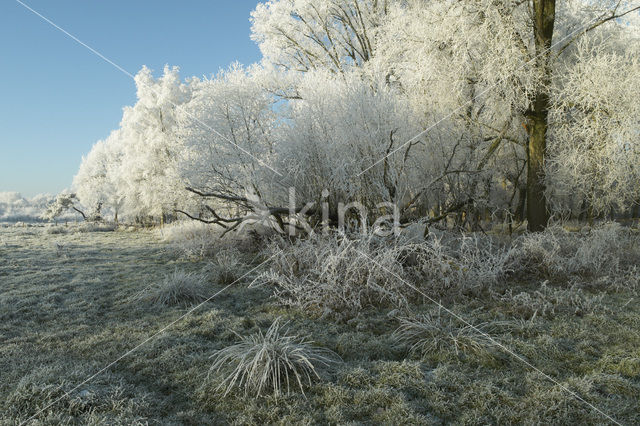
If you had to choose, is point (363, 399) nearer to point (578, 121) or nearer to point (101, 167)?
point (578, 121)

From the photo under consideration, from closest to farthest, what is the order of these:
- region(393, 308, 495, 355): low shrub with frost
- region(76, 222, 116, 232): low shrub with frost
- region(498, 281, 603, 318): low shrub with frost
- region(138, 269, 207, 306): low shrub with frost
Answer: region(393, 308, 495, 355): low shrub with frost → region(498, 281, 603, 318): low shrub with frost → region(138, 269, 207, 306): low shrub with frost → region(76, 222, 116, 232): low shrub with frost

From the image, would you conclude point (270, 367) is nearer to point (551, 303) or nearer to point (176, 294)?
point (176, 294)

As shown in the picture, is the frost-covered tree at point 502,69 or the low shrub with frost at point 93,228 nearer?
the frost-covered tree at point 502,69

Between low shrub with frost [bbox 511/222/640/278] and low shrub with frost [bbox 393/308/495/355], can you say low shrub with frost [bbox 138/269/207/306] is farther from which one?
low shrub with frost [bbox 511/222/640/278]

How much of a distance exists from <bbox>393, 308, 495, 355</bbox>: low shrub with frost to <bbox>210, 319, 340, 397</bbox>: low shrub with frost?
0.82 m

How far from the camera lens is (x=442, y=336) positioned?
3707 millimetres

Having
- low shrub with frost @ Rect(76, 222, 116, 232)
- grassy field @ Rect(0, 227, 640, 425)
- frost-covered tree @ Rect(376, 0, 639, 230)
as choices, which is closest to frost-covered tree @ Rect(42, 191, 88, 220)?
low shrub with frost @ Rect(76, 222, 116, 232)

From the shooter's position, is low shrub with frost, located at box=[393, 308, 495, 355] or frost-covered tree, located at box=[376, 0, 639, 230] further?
frost-covered tree, located at box=[376, 0, 639, 230]

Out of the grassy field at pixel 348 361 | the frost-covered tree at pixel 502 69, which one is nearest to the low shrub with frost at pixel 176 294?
the grassy field at pixel 348 361

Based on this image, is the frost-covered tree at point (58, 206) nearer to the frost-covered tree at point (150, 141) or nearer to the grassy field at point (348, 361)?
the frost-covered tree at point (150, 141)

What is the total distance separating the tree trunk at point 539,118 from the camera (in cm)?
846

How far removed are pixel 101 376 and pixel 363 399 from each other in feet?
7.18

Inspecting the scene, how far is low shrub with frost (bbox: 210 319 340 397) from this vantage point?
116 inches

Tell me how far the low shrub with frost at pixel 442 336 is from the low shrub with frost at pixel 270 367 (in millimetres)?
823
